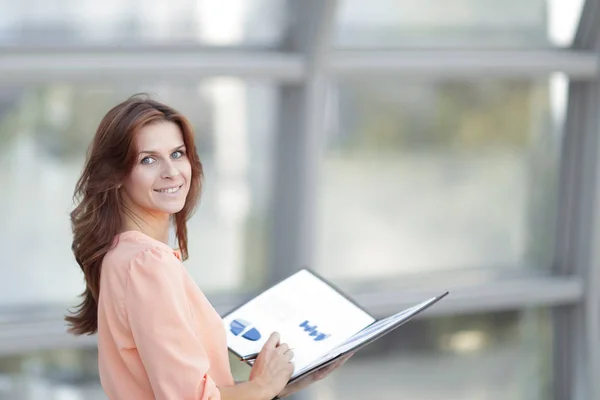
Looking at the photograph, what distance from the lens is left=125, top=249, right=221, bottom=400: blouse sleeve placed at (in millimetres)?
1408

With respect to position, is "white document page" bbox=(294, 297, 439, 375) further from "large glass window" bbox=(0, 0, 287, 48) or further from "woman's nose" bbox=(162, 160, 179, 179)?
"large glass window" bbox=(0, 0, 287, 48)

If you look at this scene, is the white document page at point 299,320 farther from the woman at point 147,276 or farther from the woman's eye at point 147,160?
the woman's eye at point 147,160

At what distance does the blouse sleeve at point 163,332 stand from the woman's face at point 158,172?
13 centimetres

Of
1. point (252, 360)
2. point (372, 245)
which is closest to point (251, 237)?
point (372, 245)

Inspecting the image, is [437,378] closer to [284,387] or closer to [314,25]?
[314,25]

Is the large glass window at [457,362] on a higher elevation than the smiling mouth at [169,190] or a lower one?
lower

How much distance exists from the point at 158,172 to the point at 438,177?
8.84 feet

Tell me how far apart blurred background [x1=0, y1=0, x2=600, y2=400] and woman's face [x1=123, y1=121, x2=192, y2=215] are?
159 centimetres

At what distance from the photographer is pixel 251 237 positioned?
150 inches

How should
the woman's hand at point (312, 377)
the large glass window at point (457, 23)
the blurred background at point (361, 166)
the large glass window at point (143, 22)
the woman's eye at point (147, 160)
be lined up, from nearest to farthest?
the woman's eye at point (147, 160) → the woman's hand at point (312, 377) → the large glass window at point (143, 22) → the blurred background at point (361, 166) → the large glass window at point (457, 23)

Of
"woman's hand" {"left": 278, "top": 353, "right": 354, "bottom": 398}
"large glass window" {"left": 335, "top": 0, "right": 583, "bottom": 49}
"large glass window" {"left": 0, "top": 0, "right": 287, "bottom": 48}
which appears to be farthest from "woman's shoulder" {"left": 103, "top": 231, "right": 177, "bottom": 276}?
"large glass window" {"left": 335, "top": 0, "right": 583, "bottom": 49}

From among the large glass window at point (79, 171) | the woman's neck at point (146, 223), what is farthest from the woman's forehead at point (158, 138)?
the large glass window at point (79, 171)

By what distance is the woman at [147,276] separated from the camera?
1.42 metres

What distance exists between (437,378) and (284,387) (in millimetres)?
2834
